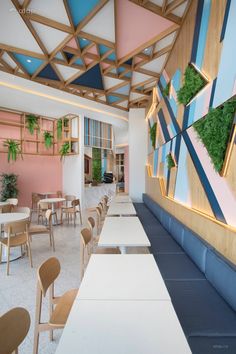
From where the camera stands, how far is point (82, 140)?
8.48 meters


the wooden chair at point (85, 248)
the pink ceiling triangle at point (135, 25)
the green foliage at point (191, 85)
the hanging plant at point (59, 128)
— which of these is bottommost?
the wooden chair at point (85, 248)

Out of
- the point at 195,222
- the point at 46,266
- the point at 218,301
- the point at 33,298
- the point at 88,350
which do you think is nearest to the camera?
the point at 88,350

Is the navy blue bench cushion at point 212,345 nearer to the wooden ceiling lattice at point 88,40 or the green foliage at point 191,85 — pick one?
the green foliage at point 191,85

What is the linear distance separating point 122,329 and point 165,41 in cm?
519

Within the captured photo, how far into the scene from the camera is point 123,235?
273 centimetres

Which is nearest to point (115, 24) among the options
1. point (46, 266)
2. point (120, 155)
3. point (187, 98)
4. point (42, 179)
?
point (187, 98)

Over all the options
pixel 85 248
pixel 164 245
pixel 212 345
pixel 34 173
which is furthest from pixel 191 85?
pixel 34 173

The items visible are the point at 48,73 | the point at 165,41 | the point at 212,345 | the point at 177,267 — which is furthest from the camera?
the point at 48,73

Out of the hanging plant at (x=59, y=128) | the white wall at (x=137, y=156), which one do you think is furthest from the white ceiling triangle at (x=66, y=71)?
the white wall at (x=137, y=156)

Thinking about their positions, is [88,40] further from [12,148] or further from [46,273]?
[12,148]

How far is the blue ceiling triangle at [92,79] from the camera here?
6138 millimetres

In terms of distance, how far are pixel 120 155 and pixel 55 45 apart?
34.7 ft

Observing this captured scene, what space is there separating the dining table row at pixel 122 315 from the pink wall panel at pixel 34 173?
7195 mm

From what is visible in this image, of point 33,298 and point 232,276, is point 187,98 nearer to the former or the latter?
point 232,276
